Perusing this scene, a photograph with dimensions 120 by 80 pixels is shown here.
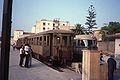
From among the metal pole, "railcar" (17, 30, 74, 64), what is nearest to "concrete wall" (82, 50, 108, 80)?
the metal pole

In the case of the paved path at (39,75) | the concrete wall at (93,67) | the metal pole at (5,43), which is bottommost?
the paved path at (39,75)

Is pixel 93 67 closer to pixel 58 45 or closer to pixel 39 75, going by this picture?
pixel 39 75

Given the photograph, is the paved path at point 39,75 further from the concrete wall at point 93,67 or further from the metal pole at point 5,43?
the metal pole at point 5,43

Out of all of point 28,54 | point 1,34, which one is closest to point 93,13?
point 28,54

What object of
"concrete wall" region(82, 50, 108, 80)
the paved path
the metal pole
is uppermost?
the metal pole

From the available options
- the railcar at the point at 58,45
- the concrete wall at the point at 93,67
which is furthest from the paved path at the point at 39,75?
the railcar at the point at 58,45

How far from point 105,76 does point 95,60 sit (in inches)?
35.0

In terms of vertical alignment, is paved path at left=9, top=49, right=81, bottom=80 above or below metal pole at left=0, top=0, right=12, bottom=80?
below

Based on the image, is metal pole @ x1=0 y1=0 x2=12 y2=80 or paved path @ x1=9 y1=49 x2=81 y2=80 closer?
metal pole @ x1=0 y1=0 x2=12 y2=80

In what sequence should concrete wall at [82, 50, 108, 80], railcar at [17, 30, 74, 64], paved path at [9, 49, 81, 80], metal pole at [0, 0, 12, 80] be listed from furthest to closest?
railcar at [17, 30, 74, 64] < paved path at [9, 49, 81, 80] < concrete wall at [82, 50, 108, 80] < metal pole at [0, 0, 12, 80]

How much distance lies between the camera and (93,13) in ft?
180

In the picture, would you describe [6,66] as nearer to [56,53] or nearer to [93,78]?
[93,78]

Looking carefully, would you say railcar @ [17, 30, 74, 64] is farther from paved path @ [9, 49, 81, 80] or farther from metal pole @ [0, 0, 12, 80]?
metal pole @ [0, 0, 12, 80]

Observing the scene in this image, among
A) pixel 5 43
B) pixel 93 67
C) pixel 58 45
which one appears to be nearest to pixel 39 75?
pixel 93 67
